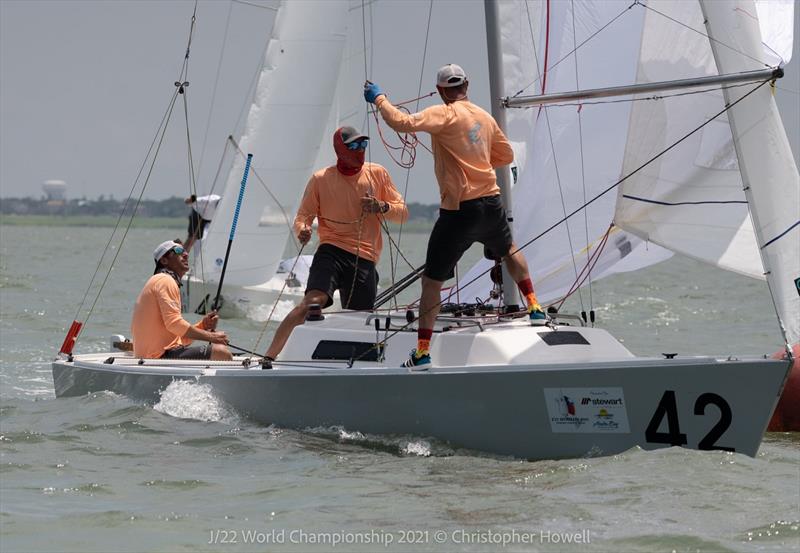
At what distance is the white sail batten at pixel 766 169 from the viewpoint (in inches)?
259

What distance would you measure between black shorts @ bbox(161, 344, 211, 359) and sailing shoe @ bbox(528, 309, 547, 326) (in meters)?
2.43

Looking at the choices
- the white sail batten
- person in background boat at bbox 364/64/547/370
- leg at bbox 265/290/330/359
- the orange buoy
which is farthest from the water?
the white sail batten

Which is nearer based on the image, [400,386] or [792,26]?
[400,386]

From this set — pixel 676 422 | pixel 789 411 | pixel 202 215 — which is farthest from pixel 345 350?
pixel 202 215

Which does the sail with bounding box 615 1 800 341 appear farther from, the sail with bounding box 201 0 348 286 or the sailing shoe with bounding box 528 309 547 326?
the sail with bounding box 201 0 348 286

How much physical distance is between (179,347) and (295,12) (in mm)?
11679

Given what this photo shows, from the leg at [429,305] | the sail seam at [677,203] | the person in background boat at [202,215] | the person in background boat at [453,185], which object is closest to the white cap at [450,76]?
the person in background boat at [453,185]

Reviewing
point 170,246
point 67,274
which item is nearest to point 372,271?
point 170,246

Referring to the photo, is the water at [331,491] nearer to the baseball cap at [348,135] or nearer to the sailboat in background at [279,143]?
the baseball cap at [348,135]

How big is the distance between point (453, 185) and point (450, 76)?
582mm

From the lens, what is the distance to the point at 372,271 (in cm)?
816

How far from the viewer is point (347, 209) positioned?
7988 millimetres

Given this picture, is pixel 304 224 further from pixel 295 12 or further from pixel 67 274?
pixel 67 274

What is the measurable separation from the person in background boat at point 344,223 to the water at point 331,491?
0.90 metres
